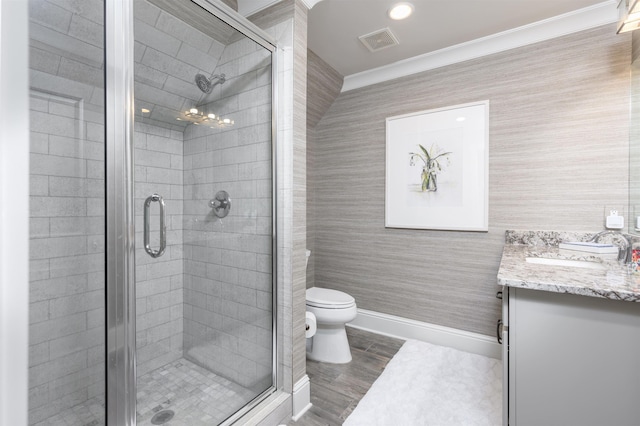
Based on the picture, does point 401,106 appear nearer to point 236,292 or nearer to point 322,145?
point 322,145

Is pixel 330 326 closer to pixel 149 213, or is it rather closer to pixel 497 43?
pixel 149 213

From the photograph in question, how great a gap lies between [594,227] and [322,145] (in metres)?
2.27

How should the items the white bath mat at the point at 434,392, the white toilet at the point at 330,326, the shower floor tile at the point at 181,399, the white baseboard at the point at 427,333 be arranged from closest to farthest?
the shower floor tile at the point at 181,399
the white bath mat at the point at 434,392
the white toilet at the point at 330,326
the white baseboard at the point at 427,333

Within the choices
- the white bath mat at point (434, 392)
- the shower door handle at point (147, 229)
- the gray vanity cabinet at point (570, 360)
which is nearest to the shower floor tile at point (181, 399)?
the shower door handle at point (147, 229)

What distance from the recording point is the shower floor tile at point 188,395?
1272 mm

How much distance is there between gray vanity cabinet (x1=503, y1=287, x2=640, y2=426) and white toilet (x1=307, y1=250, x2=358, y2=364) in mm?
1133

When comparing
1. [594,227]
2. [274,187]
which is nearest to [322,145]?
[274,187]

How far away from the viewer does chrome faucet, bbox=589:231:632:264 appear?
58.4 inches

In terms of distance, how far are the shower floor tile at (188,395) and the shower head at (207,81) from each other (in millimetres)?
1449

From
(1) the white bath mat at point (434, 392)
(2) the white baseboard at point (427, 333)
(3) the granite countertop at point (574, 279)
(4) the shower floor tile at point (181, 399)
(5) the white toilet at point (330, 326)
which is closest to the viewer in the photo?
(3) the granite countertop at point (574, 279)

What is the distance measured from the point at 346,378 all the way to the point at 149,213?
5.37 ft

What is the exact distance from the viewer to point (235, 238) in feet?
5.42

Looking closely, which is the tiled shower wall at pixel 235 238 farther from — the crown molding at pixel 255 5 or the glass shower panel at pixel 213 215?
the crown molding at pixel 255 5

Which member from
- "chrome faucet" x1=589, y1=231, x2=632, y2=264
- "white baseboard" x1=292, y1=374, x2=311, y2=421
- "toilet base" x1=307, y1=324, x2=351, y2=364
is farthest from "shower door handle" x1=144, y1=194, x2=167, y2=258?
"chrome faucet" x1=589, y1=231, x2=632, y2=264
